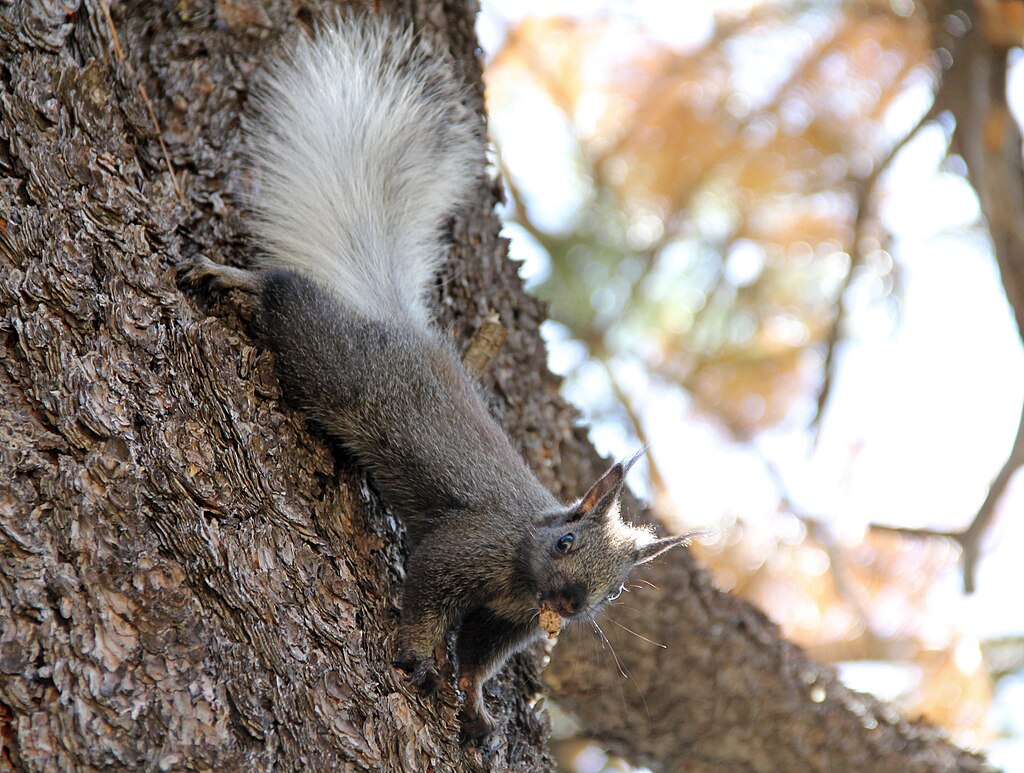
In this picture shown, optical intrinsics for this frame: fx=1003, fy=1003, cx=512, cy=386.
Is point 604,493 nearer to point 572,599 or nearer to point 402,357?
point 572,599

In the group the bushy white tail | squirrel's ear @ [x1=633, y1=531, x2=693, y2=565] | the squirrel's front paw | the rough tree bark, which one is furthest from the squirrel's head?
the bushy white tail

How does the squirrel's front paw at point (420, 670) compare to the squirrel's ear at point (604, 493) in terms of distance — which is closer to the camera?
the squirrel's front paw at point (420, 670)

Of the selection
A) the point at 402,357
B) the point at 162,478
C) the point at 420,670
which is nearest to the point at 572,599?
the point at 420,670

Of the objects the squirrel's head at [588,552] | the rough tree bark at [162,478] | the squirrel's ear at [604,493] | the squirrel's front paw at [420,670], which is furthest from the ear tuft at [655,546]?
the squirrel's front paw at [420,670]

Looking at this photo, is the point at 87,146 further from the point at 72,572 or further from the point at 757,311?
the point at 757,311

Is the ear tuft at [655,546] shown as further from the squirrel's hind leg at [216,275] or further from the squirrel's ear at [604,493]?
the squirrel's hind leg at [216,275]

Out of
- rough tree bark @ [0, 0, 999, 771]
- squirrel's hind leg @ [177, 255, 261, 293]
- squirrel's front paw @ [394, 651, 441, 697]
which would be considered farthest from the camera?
squirrel's hind leg @ [177, 255, 261, 293]

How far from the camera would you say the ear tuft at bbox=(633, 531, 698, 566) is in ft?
10.3

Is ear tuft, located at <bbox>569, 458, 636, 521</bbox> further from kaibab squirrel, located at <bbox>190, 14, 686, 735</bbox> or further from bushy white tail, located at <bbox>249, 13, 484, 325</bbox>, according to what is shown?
bushy white tail, located at <bbox>249, 13, 484, 325</bbox>

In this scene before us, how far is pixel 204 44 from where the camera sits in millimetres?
3031

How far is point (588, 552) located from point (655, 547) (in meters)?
0.29

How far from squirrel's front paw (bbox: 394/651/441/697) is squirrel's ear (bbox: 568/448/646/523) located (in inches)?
27.7

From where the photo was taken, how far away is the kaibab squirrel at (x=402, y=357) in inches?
115

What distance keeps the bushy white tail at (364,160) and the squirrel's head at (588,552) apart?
85 cm
